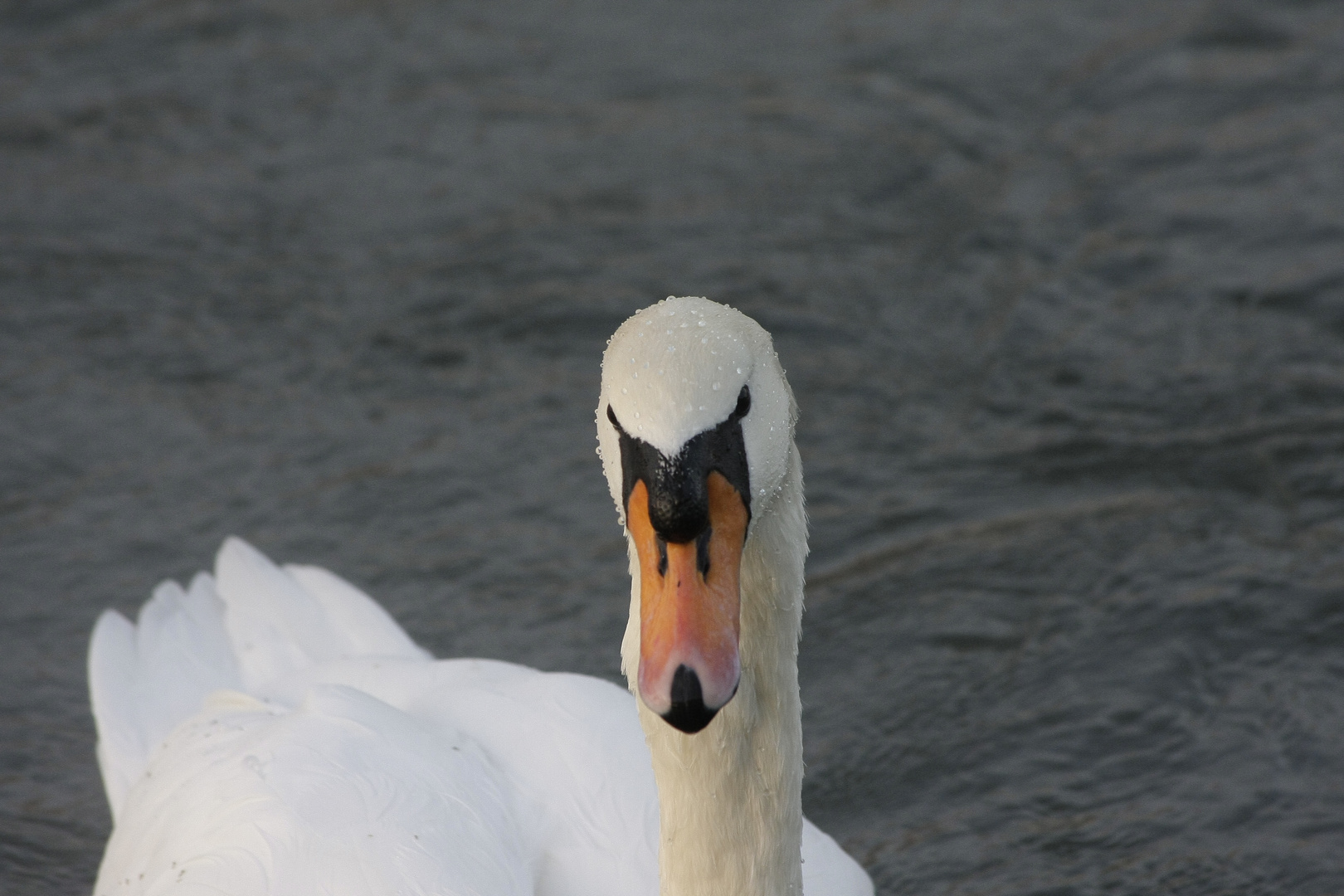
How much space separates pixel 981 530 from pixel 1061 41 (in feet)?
11.4

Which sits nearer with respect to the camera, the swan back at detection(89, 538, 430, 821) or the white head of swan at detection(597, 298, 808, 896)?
the white head of swan at detection(597, 298, 808, 896)

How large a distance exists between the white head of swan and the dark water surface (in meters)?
1.82

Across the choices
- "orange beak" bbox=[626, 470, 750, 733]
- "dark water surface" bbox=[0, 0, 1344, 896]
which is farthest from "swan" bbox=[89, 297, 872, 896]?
"dark water surface" bbox=[0, 0, 1344, 896]

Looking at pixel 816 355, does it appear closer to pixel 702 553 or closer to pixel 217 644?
pixel 217 644

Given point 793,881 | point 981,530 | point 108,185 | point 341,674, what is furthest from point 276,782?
point 108,185

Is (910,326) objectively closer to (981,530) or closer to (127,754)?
(981,530)

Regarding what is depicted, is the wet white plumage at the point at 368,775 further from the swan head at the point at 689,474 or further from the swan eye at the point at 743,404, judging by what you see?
the swan eye at the point at 743,404

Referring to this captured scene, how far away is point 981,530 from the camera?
6148 millimetres

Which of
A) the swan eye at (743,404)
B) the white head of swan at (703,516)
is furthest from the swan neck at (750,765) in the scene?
the swan eye at (743,404)

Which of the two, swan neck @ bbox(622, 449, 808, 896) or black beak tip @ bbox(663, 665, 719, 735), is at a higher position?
black beak tip @ bbox(663, 665, 719, 735)

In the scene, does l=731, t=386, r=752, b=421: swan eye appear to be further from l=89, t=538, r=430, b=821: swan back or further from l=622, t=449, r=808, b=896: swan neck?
l=89, t=538, r=430, b=821: swan back

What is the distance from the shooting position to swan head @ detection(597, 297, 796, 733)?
A: 9.13ft

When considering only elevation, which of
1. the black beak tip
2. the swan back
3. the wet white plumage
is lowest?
the swan back

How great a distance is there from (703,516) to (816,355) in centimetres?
422
